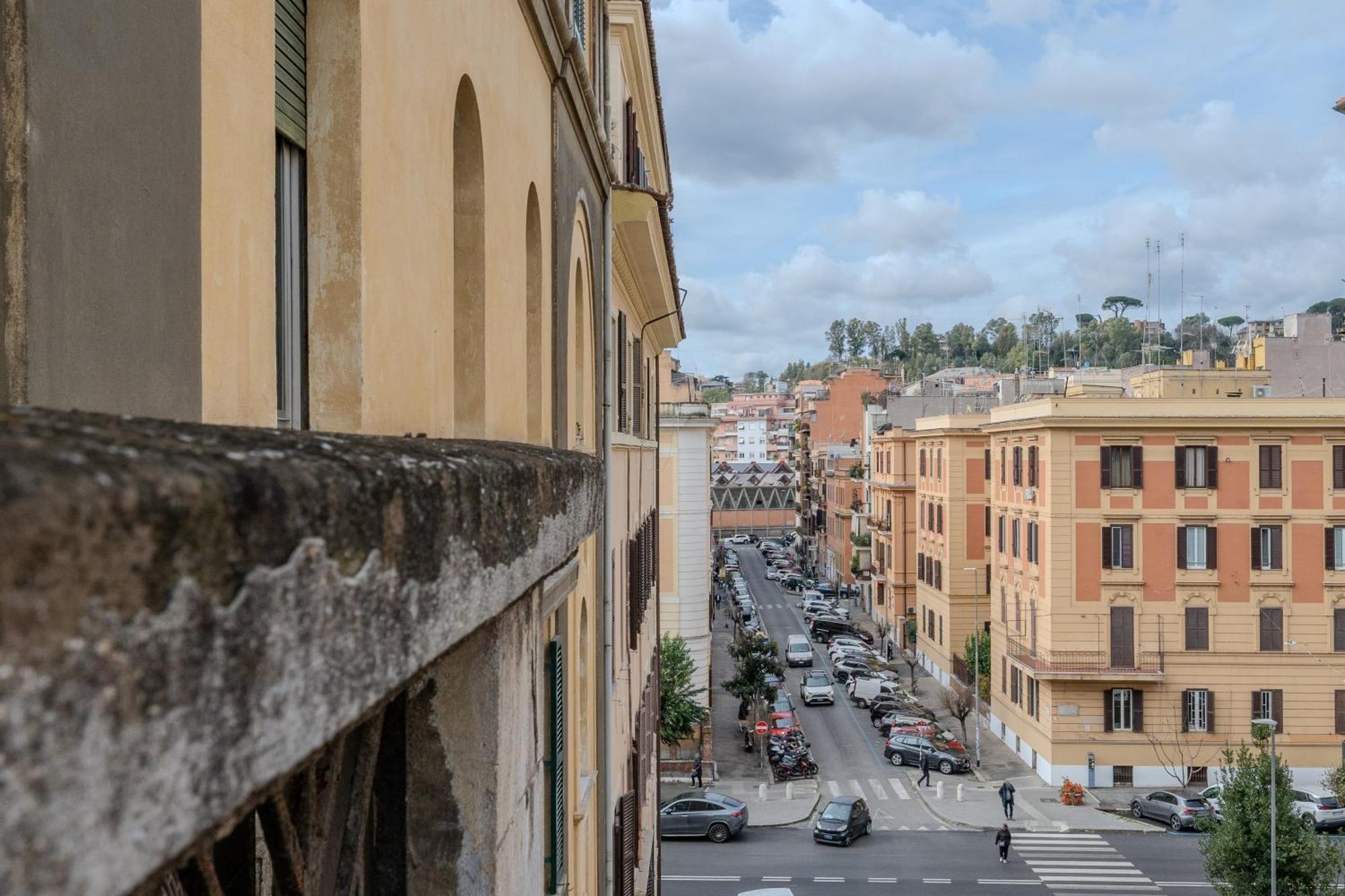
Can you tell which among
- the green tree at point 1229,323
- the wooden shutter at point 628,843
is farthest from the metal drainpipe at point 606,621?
the green tree at point 1229,323

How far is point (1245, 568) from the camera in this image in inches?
1442

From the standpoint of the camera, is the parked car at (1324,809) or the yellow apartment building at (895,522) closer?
the parked car at (1324,809)

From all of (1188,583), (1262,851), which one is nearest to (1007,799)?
(1188,583)

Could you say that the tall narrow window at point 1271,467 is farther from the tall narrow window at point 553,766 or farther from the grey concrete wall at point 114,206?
the grey concrete wall at point 114,206

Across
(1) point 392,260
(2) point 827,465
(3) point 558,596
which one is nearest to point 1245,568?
(3) point 558,596

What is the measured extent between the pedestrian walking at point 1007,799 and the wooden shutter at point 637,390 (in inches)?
751

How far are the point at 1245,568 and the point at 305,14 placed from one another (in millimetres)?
38053

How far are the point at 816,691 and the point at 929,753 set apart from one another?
1031 cm

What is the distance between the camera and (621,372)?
653 inches

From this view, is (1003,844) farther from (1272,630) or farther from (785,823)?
(1272,630)

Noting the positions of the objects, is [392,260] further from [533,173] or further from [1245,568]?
[1245,568]

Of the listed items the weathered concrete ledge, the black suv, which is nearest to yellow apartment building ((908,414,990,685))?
the black suv

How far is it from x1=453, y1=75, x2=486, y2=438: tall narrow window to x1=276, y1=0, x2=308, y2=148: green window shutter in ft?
4.95

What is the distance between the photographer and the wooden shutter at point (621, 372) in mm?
15594
